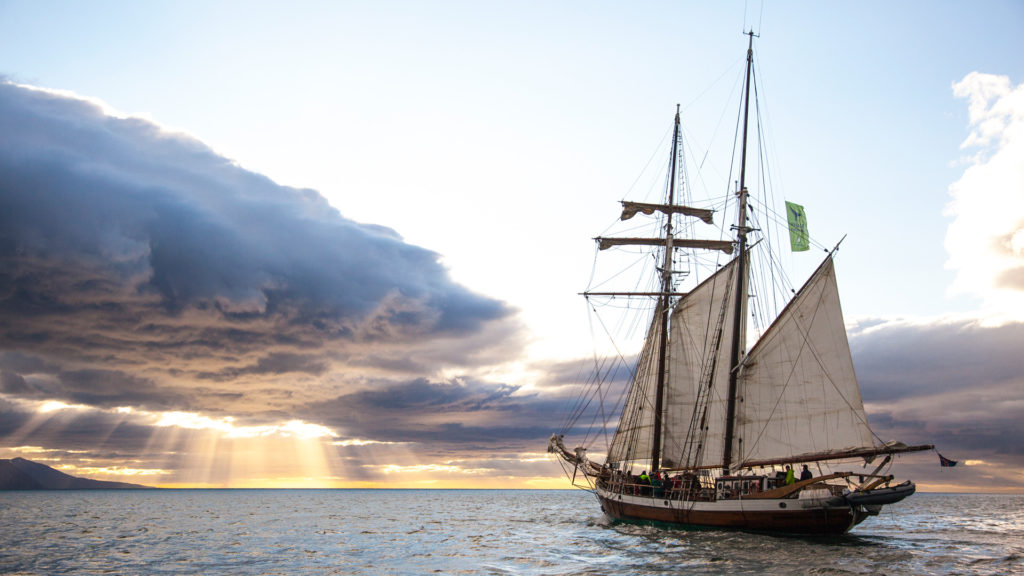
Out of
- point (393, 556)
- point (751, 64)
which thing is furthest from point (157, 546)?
point (751, 64)

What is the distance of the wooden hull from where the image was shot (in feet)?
150

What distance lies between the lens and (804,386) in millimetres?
49438

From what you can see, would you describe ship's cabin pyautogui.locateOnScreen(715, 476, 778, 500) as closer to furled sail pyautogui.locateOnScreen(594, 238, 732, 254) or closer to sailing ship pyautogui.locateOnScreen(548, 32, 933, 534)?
sailing ship pyautogui.locateOnScreen(548, 32, 933, 534)

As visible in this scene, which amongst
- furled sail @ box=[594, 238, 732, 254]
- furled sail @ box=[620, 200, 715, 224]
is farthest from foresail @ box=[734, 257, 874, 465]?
furled sail @ box=[620, 200, 715, 224]

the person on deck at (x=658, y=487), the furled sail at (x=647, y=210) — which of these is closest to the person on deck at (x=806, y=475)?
the person on deck at (x=658, y=487)

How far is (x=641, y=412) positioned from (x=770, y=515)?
20376 millimetres

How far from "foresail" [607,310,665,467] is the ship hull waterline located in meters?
10.1

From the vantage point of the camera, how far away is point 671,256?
70.9 meters

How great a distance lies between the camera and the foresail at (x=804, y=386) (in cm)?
4688

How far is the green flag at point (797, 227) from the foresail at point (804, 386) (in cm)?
549

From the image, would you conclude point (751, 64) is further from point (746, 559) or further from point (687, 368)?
point (746, 559)

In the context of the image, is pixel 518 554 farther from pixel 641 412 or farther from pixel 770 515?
pixel 641 412

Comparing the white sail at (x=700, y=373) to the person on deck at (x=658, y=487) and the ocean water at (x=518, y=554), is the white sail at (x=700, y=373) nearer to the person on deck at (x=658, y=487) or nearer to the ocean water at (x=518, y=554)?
the person on deck at (x=658, y=487)

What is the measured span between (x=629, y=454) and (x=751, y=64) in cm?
3818
